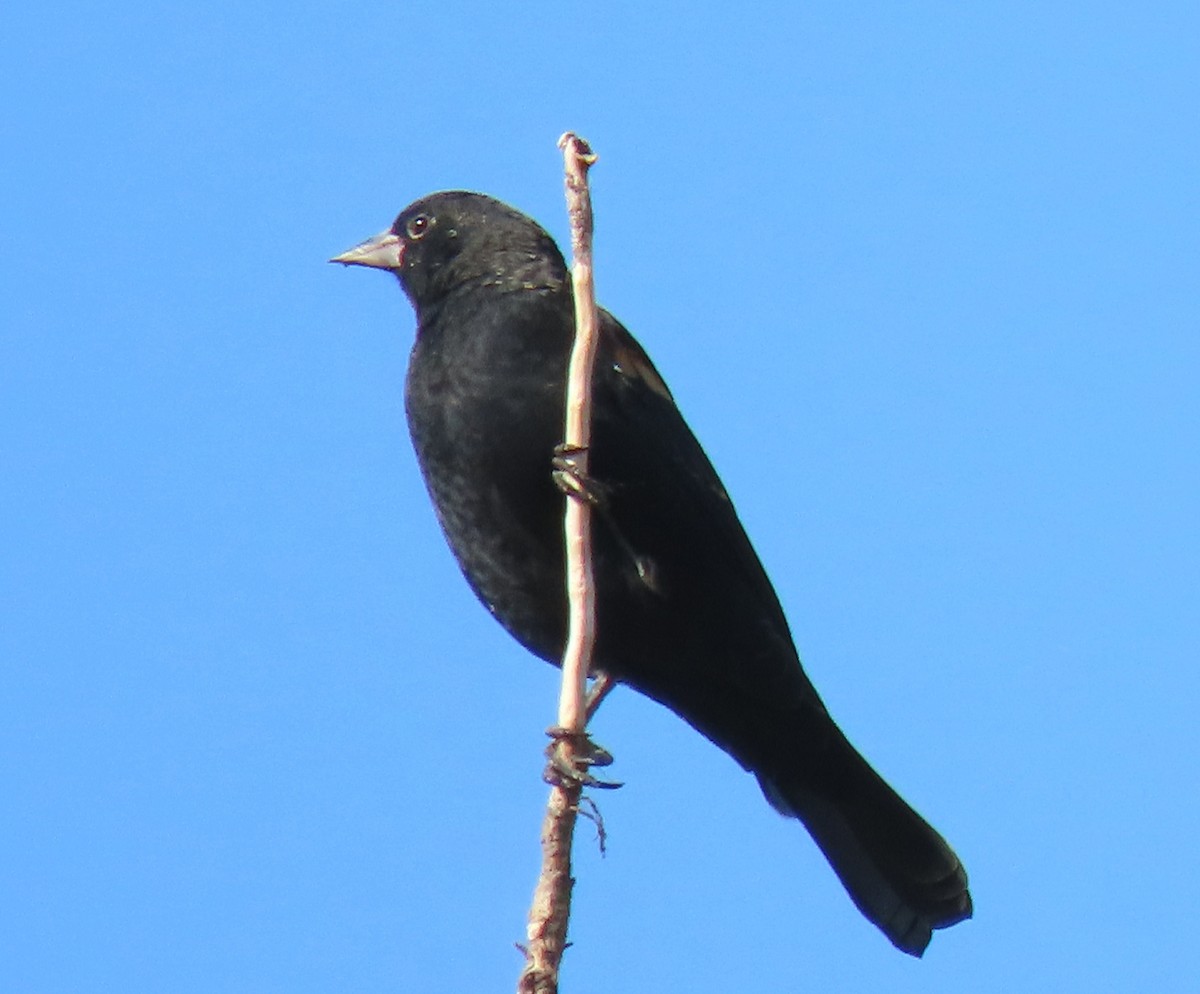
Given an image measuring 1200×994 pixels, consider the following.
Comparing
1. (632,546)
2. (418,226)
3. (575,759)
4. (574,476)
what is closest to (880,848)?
(632,546)

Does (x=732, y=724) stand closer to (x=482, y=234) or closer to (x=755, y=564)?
(x=755, y=564)

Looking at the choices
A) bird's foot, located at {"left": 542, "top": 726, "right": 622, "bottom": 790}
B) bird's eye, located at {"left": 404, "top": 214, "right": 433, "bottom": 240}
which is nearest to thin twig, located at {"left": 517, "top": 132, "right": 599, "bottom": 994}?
bird's foot, located at {"left": 542, "top": 726, "right": 622, "bottom": 790}

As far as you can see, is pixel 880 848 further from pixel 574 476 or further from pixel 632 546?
pixel 574 476

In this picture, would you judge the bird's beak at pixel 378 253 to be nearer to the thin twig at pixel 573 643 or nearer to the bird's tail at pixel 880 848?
the bird's tail at pixel 880 848

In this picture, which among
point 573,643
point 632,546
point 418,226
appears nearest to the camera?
point 573,643

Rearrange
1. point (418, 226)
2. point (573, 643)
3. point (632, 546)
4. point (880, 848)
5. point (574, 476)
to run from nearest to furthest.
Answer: point (573, 643) < point (574, 476) < point (632, 546) < point (880, 848) < point (418, 226)

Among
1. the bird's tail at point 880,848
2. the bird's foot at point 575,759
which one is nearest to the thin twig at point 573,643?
the bird's foot at point 575,759

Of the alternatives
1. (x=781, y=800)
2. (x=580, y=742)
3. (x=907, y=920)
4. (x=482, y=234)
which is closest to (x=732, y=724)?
(x=781, y=800)
